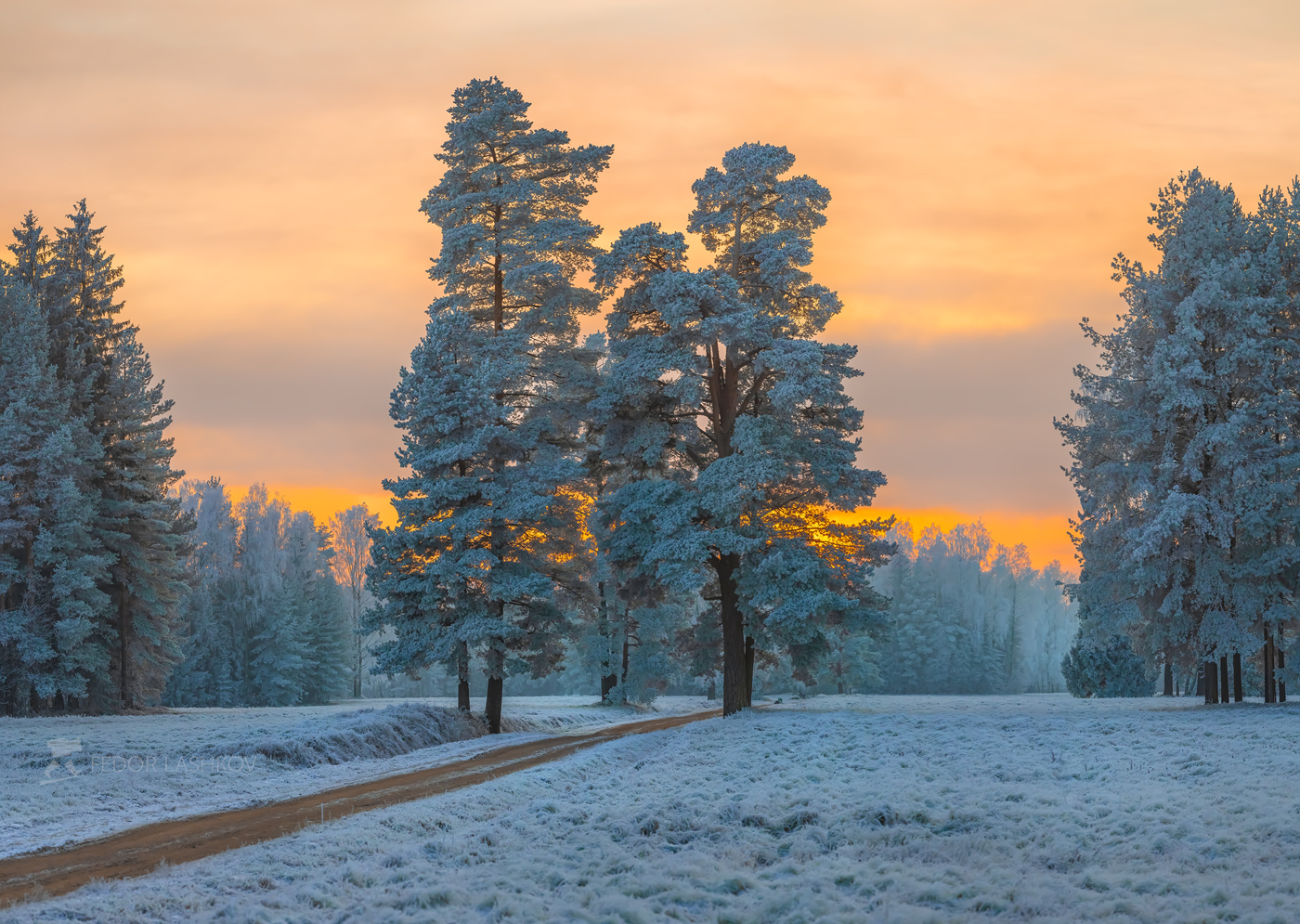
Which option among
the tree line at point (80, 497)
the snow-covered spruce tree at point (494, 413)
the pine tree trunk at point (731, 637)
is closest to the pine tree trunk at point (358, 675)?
the tree line at point (80, 497)

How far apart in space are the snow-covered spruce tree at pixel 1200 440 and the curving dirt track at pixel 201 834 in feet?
68.5

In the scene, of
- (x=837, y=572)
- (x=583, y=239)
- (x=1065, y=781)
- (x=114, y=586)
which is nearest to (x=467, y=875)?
(x=1065, y=781)

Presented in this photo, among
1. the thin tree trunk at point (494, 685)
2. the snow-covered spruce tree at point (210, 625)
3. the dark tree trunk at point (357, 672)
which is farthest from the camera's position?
the dark tree trunk at point (357, 672)

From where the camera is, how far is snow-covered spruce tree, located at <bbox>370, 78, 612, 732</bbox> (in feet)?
102

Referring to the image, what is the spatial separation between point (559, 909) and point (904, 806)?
6.03 metres

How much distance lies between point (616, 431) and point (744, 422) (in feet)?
15.6

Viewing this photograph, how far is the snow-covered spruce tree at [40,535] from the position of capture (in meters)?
38.4

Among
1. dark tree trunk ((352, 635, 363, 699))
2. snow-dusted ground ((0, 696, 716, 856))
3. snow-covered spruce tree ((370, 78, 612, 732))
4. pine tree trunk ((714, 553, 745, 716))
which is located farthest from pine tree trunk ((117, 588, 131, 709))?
dark tree trunk ((352, 635, 363, 699))

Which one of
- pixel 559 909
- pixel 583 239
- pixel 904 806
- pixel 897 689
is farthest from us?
pixel 897 689

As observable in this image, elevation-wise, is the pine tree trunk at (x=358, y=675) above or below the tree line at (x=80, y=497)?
below

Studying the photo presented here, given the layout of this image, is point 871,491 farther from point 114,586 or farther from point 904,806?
point 114,586

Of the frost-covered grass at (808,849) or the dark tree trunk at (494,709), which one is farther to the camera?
the dark tree trunk at (494,709)

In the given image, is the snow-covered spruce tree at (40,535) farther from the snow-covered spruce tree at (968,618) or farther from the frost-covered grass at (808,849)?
the snow-covered spruce tree at (968,618)

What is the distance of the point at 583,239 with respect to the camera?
33781mm
